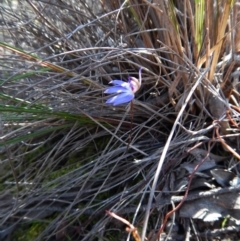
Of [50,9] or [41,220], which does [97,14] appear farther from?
[41,220]

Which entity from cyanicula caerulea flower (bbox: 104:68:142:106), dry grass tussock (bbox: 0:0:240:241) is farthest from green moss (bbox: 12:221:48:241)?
cyanicula caerulea flower (bbox: 104:68:142:106)

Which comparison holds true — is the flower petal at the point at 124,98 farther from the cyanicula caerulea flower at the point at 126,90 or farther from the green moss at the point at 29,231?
the green moss at the point at 29,231

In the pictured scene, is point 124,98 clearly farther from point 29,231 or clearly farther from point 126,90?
point 29,231

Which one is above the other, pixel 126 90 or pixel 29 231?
pixel 126 90

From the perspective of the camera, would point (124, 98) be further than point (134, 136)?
No

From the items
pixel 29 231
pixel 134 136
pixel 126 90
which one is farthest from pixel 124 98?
pixel 29 231

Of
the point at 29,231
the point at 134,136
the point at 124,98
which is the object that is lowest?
the point at 29,231

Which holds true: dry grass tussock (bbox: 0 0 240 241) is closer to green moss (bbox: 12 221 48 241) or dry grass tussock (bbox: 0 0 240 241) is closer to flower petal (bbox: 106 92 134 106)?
green moss (bbox: 12 221 48 241)

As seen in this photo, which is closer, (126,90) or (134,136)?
(126,90)

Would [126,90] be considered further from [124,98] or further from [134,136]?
[134,136]

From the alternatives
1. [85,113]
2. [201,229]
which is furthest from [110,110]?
[201,229]
